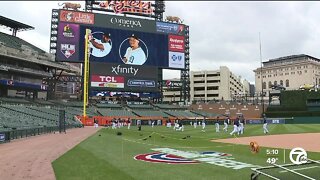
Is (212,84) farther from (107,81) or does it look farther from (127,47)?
(107,81)

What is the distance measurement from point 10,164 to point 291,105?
75.3 metres

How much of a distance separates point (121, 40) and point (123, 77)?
7.68 metres

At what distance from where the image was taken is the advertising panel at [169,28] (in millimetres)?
75738

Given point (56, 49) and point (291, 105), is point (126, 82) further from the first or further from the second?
point (291, 105)

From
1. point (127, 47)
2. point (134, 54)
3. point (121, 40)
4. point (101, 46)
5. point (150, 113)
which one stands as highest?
point (121, 40)

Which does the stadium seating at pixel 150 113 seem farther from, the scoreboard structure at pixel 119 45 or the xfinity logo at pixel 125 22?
the xfinity logo at pixel 125 22

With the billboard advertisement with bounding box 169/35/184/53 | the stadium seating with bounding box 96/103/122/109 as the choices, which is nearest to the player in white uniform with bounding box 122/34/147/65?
the billboard advertisement with bounding box 169/35/184/53

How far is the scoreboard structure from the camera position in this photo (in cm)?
6756

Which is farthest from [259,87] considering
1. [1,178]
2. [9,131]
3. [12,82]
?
[1,178]

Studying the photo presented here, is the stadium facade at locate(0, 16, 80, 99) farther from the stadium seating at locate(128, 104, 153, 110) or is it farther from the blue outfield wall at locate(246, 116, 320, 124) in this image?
the blue outfield wall at locate(246, 116, 320, 124)

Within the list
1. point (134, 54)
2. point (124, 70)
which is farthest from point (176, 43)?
point (124, 70)

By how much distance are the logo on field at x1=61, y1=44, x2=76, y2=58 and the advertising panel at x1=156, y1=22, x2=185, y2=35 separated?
18940 millimetres

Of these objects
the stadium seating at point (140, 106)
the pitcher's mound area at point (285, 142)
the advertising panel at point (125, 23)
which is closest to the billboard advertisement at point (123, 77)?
the stadium seating at point (140, 106)

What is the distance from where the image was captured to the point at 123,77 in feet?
233
